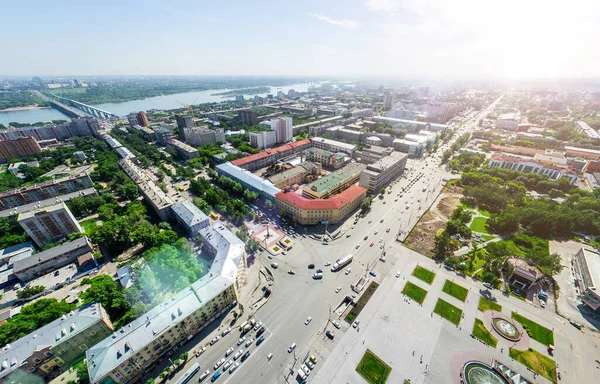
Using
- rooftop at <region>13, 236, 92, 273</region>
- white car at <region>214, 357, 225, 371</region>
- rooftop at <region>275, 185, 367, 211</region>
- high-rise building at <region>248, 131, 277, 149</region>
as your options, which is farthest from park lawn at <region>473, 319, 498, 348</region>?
high-rise building at <region>248, 131, 277, 149</region>

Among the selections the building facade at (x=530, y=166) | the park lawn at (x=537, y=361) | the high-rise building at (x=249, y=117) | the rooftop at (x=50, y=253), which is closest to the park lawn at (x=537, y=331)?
the park lawn at (x=537, y=361)

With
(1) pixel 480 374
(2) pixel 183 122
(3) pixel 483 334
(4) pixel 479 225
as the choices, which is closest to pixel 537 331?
(3) pixel 483 334

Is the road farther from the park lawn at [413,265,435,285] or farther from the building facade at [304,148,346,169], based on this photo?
the building facade at [304,148,346,169]

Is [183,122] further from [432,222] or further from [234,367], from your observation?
[432,222]

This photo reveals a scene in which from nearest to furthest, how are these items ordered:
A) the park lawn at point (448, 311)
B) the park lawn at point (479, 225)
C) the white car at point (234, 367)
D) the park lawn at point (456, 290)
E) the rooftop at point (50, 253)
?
the white car at point (234, 367) → the park lawn at point (448, 311) → the park lawn at point (456, 290) → the rooftop at point (50, 253) → the park lawn at point (479, 225)

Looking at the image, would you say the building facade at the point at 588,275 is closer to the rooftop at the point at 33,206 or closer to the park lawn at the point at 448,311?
the park lawn at the point at 448,311

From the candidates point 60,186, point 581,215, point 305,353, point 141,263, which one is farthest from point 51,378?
point 581,215
